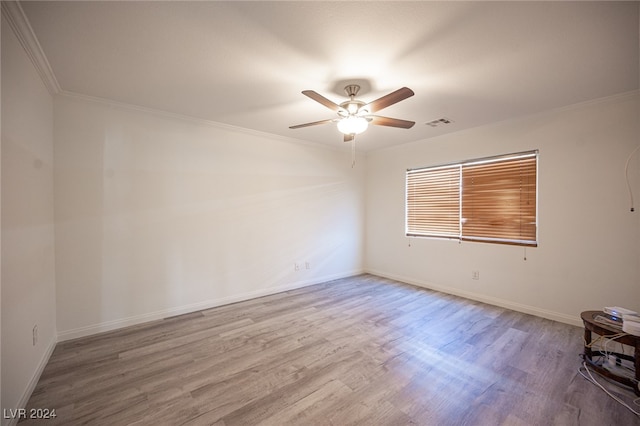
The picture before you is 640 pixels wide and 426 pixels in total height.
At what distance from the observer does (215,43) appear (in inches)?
72.2

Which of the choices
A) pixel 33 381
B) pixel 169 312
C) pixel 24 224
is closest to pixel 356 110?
pixel 24 224

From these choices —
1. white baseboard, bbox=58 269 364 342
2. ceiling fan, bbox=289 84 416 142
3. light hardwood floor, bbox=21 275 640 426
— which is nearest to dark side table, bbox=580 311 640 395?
light hardwood floor, bbox=21 275 640 426

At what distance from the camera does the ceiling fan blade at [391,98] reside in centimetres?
197

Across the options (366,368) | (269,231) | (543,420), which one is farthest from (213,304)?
(543,420)

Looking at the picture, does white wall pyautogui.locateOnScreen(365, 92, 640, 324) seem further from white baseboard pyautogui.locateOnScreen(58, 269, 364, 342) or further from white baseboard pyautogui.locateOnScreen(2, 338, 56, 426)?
white baseboard pyautogui.locateOnScreen(2, 338, 56, 426)

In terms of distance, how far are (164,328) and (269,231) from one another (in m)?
1.78

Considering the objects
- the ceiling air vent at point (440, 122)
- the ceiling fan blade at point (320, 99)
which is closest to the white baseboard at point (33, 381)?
the ceiling fan blade at point (320, 99)

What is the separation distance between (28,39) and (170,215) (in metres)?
1.86

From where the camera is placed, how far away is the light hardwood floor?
1.64 metres

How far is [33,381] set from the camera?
1.87 meters

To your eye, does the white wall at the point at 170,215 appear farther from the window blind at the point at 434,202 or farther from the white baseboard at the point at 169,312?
the window blind at the point at 434,202

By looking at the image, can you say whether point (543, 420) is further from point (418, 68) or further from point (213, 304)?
point (213, 304)

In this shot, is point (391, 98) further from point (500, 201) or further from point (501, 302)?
point (501, 302)

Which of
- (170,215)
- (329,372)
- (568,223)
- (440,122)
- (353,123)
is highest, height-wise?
(440,122)
